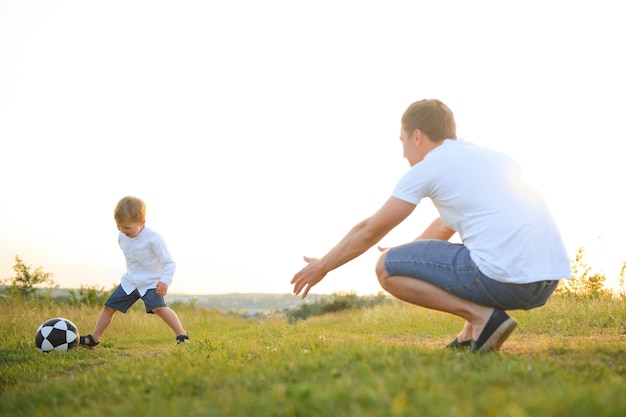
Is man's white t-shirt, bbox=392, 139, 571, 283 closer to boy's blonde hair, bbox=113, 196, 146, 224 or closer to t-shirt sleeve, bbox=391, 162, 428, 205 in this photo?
t-shirt sleeve, bbox=391, 162, 428, 205

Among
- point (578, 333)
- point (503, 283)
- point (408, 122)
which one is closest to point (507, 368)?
point (503, 283)

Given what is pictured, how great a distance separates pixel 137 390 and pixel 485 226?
2780mm

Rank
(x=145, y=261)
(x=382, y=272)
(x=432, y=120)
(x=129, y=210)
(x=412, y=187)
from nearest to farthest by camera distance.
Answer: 1. (x=412, y=187)
2. (x=432, y=120)
3. (x=382, y=272)
4. (x=129, y=210)
5. (x=145, y=261)

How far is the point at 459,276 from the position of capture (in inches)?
175

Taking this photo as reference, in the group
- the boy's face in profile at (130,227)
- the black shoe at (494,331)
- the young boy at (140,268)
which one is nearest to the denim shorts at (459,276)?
the black shoe at (494,331)

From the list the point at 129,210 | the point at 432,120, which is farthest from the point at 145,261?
the point at 432,120

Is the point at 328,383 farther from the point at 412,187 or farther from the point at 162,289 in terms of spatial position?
the point at 162,289

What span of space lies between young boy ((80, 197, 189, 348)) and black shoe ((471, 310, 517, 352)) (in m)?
4.48

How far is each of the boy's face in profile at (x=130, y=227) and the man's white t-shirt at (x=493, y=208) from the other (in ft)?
14.9

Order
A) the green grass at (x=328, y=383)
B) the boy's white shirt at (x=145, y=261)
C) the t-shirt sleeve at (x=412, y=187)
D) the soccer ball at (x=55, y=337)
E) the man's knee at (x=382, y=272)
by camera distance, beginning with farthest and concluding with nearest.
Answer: the boy's white shirt at (x=145, y=261) < the soccer ball at (x=55, y=337) < the man's knee at (x=382, y=272) < the t-shirt sleeve at (x=412, y=187) < the green grass at (x=328, y=383)

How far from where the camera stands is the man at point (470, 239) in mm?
4211

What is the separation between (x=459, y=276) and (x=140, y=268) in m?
4.98

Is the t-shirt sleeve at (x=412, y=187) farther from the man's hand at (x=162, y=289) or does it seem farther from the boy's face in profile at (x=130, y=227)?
the boy's face in profile at (x=130, y=227)

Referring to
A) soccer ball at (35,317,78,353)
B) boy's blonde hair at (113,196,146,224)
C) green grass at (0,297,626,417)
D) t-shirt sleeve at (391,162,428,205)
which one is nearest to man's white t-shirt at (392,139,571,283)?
t-shirt sleeve at (391,162,428,205)
